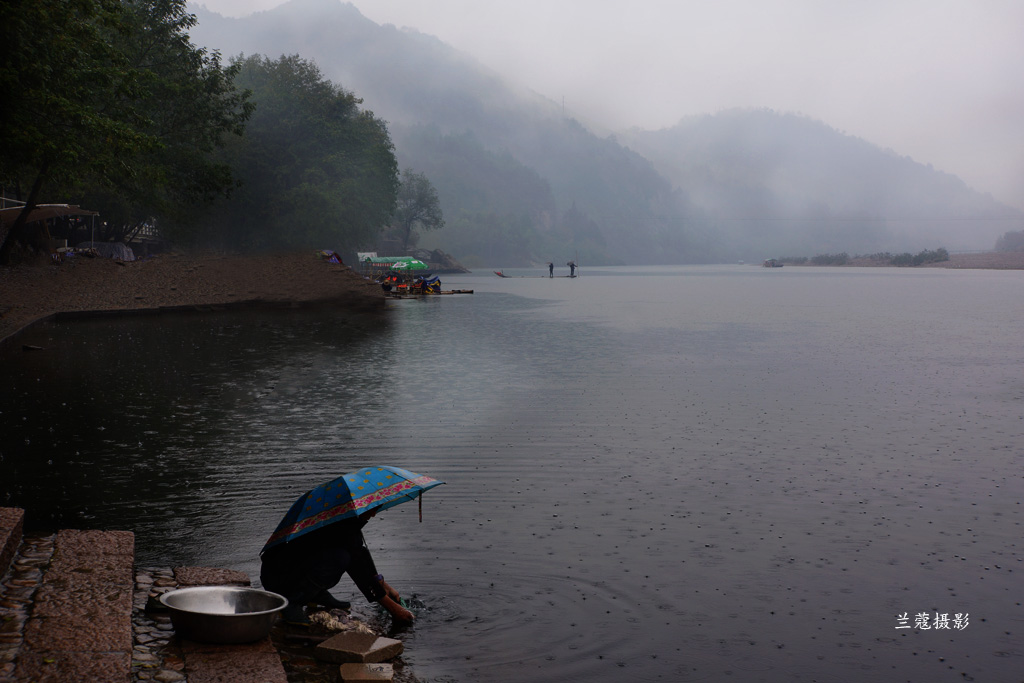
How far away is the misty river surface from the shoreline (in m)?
14.0

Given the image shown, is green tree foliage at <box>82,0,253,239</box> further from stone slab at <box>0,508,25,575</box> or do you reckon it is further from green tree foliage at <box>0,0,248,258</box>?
stone slab at <box>0,508,25,575</box>

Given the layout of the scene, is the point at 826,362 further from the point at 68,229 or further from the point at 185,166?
the point at 68,229

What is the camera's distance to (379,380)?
23156 mm

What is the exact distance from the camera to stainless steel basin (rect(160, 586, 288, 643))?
22.8ft

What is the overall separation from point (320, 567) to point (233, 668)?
144 cm

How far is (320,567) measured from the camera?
313 inches

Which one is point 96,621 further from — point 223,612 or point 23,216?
point 23,216

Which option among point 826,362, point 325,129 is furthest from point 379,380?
point 325,129

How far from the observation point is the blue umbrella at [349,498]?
7.68m

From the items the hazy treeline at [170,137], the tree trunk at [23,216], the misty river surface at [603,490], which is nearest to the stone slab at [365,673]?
the misty river surface at [603,490]

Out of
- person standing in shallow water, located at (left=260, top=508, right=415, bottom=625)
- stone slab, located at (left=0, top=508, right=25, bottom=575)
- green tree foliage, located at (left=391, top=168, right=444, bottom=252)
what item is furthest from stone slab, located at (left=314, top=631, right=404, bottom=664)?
green tree foliage, located at (left=391, top=168, right=444, bottom=252)

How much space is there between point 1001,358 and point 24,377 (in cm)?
2950

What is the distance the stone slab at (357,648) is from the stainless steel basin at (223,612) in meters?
0.50

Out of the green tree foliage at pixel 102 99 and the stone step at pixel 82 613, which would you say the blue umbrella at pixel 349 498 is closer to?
the stone step at pixel 82 613
